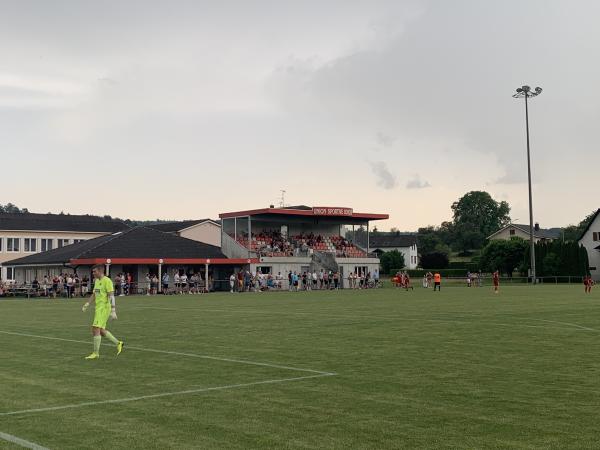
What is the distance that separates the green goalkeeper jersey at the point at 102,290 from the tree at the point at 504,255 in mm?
87002

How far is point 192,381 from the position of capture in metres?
12.0

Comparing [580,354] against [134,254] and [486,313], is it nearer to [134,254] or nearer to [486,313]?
[486,313]

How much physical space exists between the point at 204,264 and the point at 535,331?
48.5 m

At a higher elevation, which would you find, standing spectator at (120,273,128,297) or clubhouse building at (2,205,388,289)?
clubhouse building at (2,205,388,289)

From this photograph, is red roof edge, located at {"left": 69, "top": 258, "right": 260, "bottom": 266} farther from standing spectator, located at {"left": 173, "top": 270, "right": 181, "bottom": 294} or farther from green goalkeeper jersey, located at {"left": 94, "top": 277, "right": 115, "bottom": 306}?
green goalkeeper jersey, located at {"left": 94, "top": 277, "right": 115, "bottom": 306}

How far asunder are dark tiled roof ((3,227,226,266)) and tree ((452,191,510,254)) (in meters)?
113

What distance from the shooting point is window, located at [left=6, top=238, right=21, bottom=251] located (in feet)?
276

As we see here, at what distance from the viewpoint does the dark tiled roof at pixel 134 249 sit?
60156 mm

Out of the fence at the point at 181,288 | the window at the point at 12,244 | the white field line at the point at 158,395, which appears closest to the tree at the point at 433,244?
the fence at the point at 181,288

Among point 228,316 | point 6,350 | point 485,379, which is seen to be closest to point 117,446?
point 485,379

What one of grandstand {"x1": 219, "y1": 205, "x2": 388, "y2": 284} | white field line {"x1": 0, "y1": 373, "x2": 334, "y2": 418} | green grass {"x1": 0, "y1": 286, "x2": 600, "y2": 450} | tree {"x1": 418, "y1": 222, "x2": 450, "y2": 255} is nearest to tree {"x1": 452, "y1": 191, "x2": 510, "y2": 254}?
tree {"x1": 418, "y1": 222, "x2": 450, "y2": 255}

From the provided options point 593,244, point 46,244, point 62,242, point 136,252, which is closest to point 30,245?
point 46,244

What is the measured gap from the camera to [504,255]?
98.1m

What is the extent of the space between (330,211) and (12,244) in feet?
121
